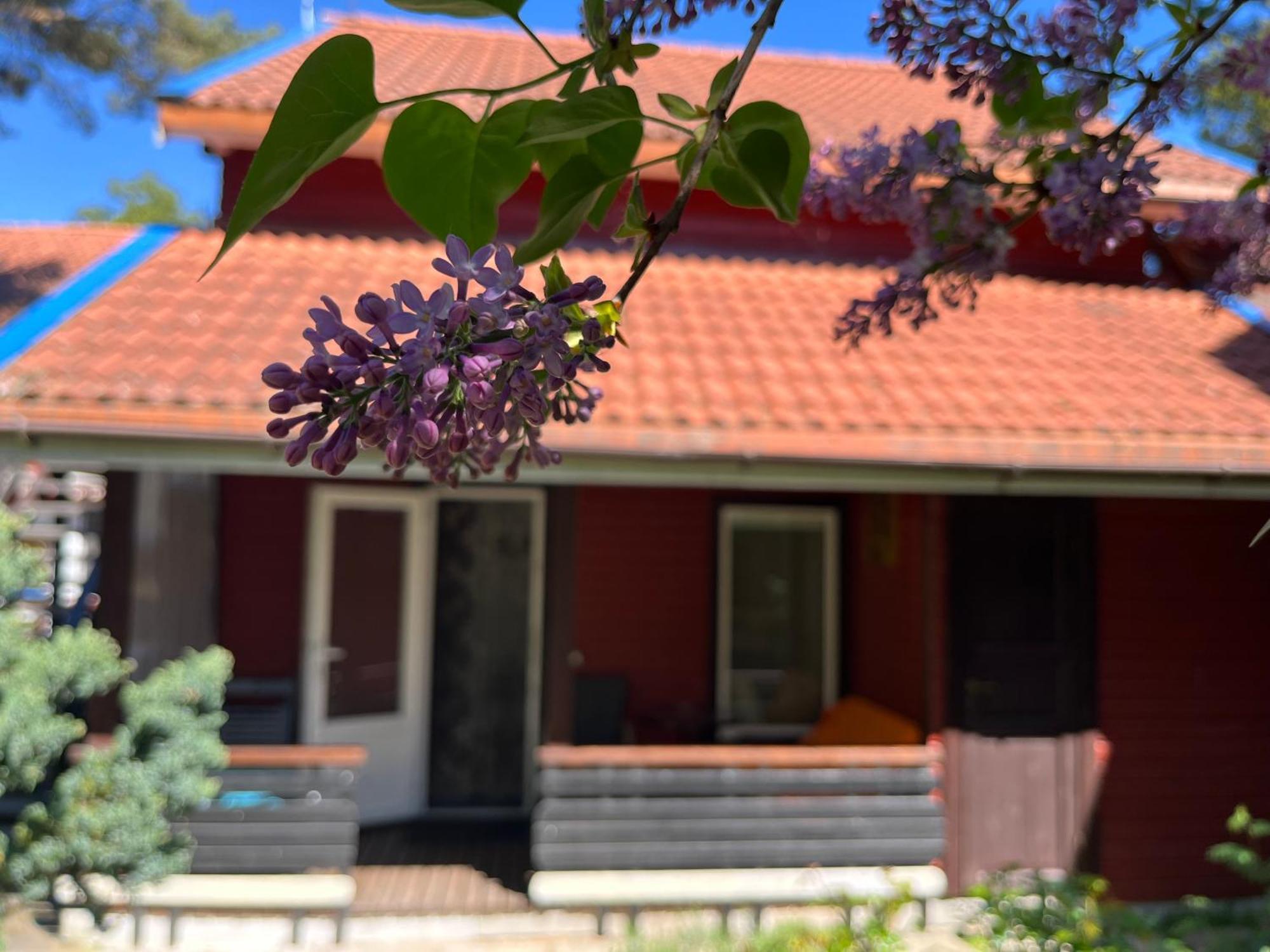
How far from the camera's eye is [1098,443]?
4.93 m

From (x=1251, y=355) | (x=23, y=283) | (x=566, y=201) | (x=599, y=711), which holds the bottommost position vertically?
(x=599, y=711)

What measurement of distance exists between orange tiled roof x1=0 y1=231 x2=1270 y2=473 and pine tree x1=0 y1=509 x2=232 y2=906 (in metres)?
0.97

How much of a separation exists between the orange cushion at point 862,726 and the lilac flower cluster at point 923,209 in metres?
4.66

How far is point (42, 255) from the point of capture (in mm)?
9305

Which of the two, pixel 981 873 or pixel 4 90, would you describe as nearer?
pixel 981 873

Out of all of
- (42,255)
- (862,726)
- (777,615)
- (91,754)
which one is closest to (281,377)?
(91,754)

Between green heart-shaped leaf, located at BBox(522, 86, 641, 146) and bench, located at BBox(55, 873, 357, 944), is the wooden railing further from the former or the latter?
green heart-shaped leaf, located at BBox(522, 86, 641, 146)

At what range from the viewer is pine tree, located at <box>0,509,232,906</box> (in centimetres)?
410

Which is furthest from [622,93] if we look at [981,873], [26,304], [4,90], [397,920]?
[4,90]

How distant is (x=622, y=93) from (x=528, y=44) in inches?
380

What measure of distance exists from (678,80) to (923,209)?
8180 millimetres

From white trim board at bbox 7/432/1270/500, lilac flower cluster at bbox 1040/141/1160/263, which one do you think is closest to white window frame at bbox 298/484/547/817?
white trim board at bbox 7/432/1270/500

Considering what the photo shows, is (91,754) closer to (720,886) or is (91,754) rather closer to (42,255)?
(720,886)

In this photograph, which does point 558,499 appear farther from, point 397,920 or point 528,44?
point 528,44
